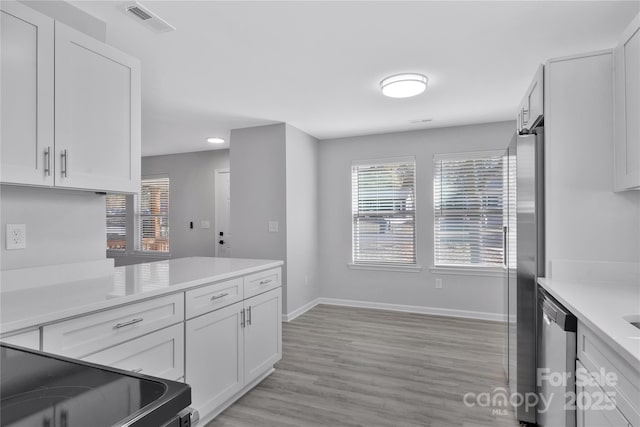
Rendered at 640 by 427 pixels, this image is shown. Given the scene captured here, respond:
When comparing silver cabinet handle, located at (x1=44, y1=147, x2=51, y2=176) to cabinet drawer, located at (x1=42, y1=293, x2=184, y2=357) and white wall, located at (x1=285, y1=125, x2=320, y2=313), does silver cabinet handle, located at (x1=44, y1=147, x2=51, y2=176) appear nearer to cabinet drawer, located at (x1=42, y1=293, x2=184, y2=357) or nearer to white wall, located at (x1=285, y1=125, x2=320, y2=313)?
cabinet drawer, located at (x1=42, y1=293, x2=184, y2=357)

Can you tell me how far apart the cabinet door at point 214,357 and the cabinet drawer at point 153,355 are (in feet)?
0.23

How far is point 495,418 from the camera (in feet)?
7.47

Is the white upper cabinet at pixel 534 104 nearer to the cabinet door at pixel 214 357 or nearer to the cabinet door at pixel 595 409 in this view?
the cabinet door at pixel 595 409

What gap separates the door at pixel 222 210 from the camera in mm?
6023

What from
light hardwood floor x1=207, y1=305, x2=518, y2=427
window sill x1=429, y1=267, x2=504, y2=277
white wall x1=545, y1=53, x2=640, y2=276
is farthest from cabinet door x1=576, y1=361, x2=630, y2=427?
window sill x1=429, y1=267, x2=504, y2=277

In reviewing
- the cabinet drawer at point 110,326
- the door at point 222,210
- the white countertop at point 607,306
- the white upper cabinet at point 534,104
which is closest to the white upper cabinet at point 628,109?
the white upper cabinet at point 534,104

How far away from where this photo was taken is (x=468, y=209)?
453 cm

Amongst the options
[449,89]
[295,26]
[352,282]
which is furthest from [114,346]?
[352,282]

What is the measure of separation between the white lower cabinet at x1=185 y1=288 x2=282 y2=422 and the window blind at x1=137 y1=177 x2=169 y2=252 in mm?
4299

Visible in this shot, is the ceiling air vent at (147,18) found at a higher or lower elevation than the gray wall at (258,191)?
higher

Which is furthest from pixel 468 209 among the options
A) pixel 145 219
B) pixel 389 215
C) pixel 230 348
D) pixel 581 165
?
pixel 145 219

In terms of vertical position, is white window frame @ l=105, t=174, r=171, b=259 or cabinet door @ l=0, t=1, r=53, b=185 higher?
cabinet door @ l=0, t=1, r=53, b=185

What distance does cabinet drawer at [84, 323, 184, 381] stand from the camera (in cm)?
158

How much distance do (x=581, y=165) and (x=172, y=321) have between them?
2.33m
